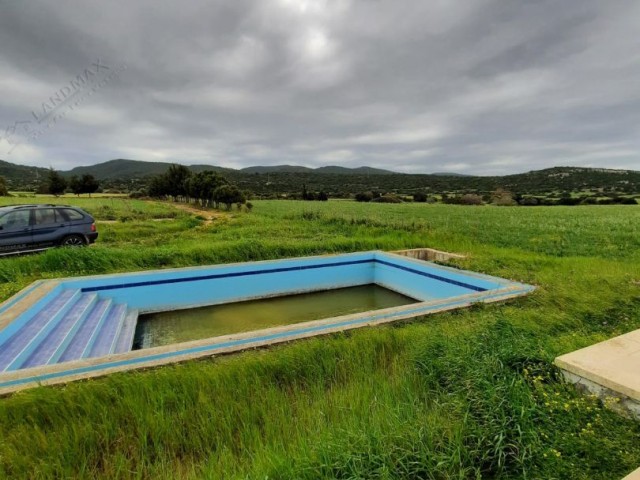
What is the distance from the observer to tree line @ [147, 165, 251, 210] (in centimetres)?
3516

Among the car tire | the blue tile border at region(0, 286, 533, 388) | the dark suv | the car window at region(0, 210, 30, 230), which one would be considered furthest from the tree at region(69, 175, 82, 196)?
the blue tile border at region(0, 286, 533, 388)

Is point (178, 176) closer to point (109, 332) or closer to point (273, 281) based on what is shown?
point (273, 281)

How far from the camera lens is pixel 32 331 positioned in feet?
15.5

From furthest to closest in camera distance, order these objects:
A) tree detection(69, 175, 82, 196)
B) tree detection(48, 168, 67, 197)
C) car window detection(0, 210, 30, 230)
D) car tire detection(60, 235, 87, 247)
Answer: tree detection(69, 175, 82, 196), tree detection(48, 168, 67, 197), car tire detection(60, 235, 87, 247), car window detection(0, 210, 30, 230)

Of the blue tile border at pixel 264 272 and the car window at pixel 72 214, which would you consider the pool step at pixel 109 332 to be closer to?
the blue tile border at pixel 264 272

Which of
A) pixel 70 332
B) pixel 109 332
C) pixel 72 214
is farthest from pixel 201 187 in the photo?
pixel 70 332

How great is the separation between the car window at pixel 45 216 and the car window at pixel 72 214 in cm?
29

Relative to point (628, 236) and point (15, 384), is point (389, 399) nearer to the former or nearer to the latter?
point (15, 384)

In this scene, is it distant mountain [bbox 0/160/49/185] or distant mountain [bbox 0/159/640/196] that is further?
distant mountain [bbox 0/160/49/185]

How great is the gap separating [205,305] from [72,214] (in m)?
5.05

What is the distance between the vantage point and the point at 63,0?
8.84 meters

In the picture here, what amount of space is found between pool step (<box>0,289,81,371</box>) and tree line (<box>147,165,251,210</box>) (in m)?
29.0

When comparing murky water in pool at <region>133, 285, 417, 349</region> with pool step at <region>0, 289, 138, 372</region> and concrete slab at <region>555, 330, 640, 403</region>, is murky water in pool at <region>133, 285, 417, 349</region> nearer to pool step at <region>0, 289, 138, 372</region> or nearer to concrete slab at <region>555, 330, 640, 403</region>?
pool step at <region>0, 289, 138, 372</region>

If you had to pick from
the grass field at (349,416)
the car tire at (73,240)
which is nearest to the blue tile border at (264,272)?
the grass field at (349,416)
